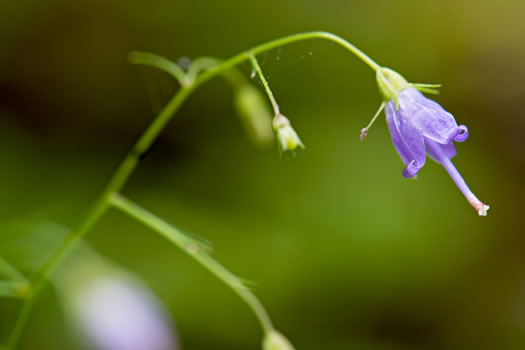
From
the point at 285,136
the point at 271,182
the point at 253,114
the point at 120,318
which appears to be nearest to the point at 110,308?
the point at 120,318

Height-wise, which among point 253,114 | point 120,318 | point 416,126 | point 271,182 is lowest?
point 120,318

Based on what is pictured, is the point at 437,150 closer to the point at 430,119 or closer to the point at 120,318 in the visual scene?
the point at 430,119

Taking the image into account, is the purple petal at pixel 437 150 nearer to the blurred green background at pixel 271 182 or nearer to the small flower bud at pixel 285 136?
the small flower bud at pixel 285 136

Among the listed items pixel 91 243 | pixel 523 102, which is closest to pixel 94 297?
pixel 91 243

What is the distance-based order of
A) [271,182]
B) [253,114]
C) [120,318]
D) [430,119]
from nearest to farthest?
1. [430,119]
2. [253,114]
3. [120,318]
4. [271,182]

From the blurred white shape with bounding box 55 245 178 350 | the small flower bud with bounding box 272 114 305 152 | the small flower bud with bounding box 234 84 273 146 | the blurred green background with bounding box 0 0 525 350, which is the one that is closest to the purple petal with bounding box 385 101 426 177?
the small flower bud with bounding box 272 114 305 152

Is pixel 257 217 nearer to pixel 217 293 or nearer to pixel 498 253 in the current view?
pixel 217 293

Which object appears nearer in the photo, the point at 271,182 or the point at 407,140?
the point at 407,140
